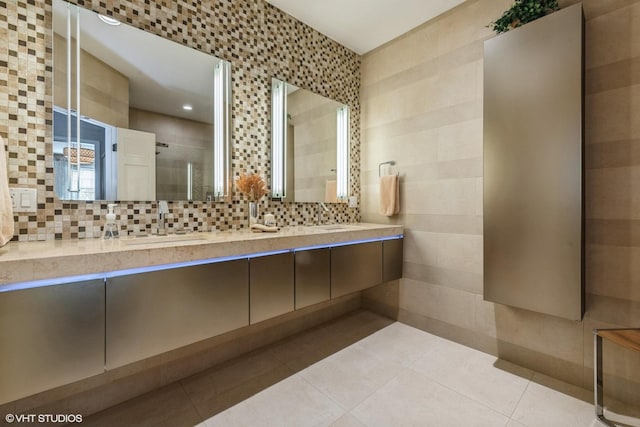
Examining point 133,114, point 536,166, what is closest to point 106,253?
point 133,114

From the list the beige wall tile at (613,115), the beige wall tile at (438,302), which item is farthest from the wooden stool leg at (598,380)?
the beige wall tile at (613,115)

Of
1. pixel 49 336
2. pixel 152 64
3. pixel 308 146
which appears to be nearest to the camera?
pixel 49 336

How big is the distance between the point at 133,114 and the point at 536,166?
254cm

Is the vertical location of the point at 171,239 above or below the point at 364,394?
above

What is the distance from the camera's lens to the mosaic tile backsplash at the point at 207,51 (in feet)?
4.56

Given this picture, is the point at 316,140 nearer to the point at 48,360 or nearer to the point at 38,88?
the point at 38,88

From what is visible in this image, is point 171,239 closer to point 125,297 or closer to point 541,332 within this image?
point 125,297

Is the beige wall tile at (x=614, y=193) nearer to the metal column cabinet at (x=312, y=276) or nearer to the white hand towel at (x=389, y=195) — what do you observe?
the white hand towel at (x=389, y=195)

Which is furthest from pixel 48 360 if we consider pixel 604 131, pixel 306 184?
pixel 604 131

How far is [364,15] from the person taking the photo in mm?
2424

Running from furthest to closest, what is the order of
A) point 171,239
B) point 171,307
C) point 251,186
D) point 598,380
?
point 251,186
point 171,239
point 598,380
point 171,307

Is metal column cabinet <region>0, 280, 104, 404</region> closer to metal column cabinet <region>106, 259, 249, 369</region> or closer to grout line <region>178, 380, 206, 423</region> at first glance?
metal column cabinet <region>106, 259, 249, 369</region>

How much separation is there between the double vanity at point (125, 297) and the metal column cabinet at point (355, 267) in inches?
11.5

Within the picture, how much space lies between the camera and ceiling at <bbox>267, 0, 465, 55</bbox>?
2.28 m
